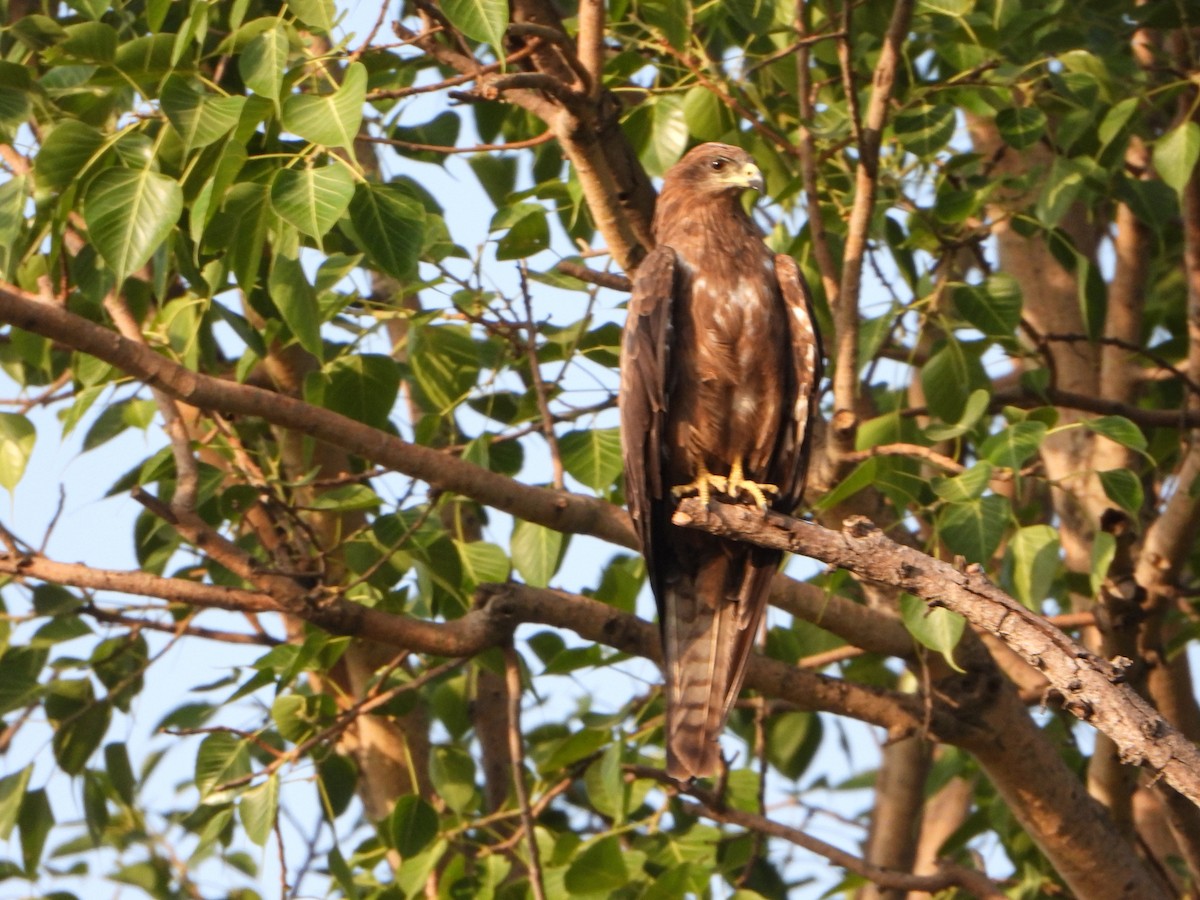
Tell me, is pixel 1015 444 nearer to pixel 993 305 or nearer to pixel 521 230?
pixel 993 305

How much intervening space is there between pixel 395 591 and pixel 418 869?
947 mm

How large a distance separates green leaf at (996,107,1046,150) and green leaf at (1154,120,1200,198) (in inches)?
12.8

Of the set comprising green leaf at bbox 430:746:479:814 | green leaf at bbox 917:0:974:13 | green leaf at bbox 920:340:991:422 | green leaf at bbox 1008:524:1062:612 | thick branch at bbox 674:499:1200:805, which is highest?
green leaf at bbox 917:0:974:13

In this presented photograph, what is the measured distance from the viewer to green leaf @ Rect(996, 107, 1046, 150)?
4.01 meters

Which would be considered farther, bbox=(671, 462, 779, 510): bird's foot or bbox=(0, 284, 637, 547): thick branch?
bbox=(671, 462, 779, 510): bird's foot

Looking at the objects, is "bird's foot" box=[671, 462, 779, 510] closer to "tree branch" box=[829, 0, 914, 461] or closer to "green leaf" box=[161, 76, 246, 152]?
"tree branch" box=[829, 0, 914, 461]

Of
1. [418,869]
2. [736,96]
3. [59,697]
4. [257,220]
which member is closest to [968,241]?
[736,96]

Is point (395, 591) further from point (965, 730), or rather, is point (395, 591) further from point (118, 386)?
point (965, 730)

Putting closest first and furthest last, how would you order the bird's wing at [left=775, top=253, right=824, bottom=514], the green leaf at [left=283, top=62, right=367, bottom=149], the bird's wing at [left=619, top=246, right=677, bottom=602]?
the green leaf at [left=283, top=62, right=367, bottom=149], the bird's wing at [left=619, top=246, right=677, bottom=602], the bird's wing at [left=775, top=253, right=824, bottom=514]

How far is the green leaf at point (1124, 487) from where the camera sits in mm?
3510

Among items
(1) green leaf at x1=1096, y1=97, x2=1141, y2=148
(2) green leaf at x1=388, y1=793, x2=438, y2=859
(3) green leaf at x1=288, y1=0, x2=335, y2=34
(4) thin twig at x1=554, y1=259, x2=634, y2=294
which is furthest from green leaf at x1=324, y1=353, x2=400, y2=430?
(1) green leaf at x1=1096, y1=97, x2=1141, y2=148

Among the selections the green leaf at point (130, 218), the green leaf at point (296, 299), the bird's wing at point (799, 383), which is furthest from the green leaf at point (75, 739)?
the bird's wing at point (799, 383)

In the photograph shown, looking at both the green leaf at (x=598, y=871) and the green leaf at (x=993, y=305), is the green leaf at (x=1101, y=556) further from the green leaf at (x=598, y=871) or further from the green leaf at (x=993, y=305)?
the green leaf at (x=598, y=871)

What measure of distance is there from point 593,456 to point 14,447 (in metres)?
1.49
